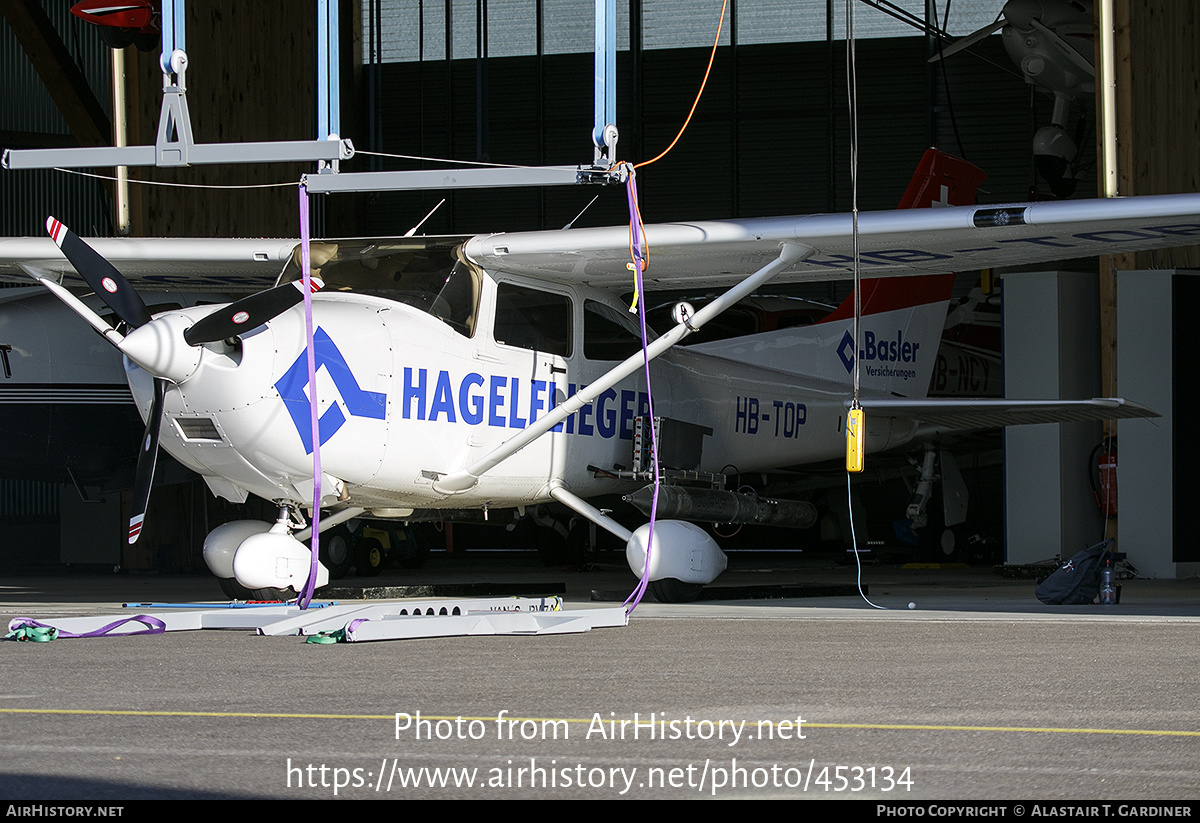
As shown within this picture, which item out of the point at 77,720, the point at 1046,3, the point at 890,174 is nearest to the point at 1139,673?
the point at 77,720

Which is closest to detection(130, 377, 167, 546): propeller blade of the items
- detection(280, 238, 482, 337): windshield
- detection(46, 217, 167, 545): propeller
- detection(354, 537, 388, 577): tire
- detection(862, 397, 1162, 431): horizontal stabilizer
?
detection(46, 217, 167, 545): propeller

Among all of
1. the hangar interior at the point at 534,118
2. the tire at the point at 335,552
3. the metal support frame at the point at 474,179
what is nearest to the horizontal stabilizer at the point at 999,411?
the hangar interior at the point at 534,118

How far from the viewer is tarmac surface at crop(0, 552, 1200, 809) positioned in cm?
278

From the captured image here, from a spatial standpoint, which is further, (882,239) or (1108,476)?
(1108,476)

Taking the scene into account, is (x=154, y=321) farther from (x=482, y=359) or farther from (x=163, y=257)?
(x=163, y=257)

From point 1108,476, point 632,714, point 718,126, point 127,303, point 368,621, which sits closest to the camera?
point 632,714

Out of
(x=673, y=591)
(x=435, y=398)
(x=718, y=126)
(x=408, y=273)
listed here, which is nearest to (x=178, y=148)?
(x=408, y=273)

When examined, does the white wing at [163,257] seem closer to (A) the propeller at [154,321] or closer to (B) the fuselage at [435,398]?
(B) the fuselage at [435,398]

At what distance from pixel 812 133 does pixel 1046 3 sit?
5.31 m

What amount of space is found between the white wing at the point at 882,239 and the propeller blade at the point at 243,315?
77.3 inches

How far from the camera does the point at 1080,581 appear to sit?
8453mm

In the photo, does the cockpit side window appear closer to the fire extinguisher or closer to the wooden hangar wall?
the fire extinguisher

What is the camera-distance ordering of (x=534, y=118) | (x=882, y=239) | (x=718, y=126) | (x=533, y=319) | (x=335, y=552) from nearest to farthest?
(x=882, y=239) → (x=533, y=319) → (x=335, y=552) → (x=718, y=126) → (x=534, y=118)

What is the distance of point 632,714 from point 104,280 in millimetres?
4542
